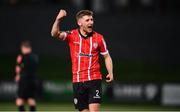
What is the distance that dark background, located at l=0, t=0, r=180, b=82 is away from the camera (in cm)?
2823

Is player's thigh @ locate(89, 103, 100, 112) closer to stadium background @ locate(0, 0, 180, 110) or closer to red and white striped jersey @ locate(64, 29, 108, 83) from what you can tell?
red and white striped jersey @ locate(64, 29, 108, 83)

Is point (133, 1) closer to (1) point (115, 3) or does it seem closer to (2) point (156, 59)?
(1) point (115, 3)

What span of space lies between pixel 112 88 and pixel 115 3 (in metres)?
6.46

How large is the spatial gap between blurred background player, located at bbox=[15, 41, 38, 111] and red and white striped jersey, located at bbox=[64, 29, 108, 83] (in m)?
5.36

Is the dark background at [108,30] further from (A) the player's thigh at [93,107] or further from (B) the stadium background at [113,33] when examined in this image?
(A) the player's thigh at [93,107]

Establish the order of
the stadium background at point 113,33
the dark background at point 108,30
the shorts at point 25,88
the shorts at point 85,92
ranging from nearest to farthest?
the shorts at point 85,92
the shorts at point 25,88
the stadium background at point 113,33
the dark background at point 108,30

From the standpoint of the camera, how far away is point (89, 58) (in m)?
11.7

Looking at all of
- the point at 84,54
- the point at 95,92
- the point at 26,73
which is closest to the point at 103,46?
the point at 84,54

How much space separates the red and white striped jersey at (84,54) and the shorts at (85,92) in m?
0.08

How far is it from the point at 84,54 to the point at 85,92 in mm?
621

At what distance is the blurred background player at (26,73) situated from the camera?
17.1 m

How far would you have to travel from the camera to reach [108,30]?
28.6 metres

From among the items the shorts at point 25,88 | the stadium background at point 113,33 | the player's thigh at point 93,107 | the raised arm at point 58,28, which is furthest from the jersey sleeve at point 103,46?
the stadium background at point 113,33

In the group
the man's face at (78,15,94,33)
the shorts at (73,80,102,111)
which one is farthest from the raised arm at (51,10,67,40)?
the shorts at (73,80,102,111)
